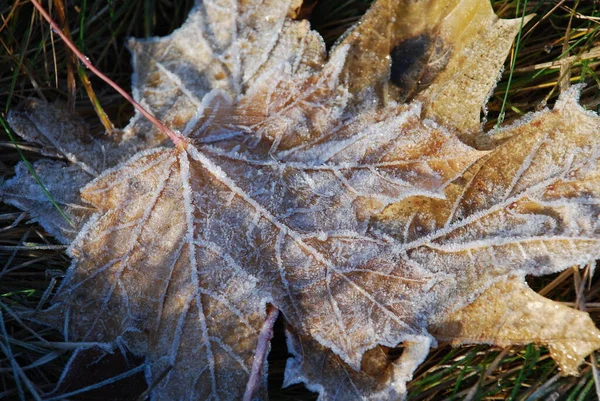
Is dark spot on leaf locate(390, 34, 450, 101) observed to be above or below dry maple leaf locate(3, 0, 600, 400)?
above

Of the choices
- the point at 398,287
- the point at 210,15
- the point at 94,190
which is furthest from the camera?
the point at 210,15

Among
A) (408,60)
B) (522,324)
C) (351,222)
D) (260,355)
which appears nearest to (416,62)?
(408,60)

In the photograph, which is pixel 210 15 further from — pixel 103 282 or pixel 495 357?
pixel 495 357

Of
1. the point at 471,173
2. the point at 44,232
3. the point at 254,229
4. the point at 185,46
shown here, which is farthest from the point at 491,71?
the point at 44,232

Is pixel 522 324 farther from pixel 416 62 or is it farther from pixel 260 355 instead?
pixel 416 62

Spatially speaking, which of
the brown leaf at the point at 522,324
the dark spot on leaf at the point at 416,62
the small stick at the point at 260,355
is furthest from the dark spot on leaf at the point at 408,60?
the small stick at the point at 260,355

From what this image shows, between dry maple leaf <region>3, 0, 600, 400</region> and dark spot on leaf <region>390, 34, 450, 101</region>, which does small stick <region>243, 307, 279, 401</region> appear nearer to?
dry maple leaf <region>3, 0, 600, 400</region>

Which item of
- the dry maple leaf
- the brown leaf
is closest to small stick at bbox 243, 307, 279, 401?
the dry maple leaf

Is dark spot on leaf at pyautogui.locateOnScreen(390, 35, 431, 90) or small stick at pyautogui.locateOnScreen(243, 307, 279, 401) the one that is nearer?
small stick at pyautogui.locateOnScreen(243, 307, 279, 401)
